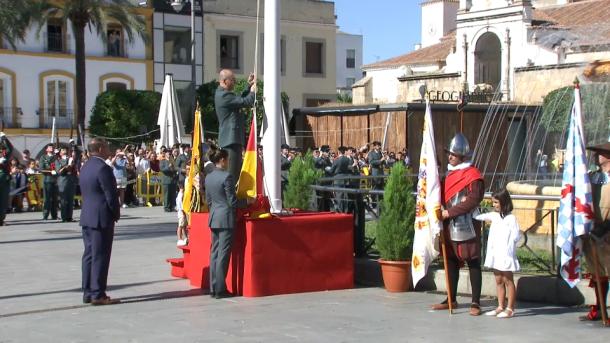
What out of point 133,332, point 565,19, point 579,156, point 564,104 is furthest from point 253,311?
point 565,19

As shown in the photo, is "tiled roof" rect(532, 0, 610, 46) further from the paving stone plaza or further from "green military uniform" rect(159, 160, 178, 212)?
the paving stone plaza

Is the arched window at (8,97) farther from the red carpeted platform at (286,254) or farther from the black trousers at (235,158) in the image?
the red carpeted platform at (286,254)

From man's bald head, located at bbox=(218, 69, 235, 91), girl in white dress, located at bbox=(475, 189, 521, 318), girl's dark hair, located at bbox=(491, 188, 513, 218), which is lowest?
girl in white dress, located at bbox=(475, 189, 521, 318)

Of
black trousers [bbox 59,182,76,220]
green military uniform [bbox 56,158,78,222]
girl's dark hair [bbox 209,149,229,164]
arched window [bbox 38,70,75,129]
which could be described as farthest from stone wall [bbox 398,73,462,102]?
girl's dark hair [bbox 209,149,229,164]

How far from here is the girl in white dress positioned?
9039 mm

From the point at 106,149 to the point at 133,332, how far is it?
2.56 metres

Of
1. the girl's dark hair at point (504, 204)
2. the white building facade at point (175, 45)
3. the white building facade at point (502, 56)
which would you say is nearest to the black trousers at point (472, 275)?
the girl's dark hair at point (504, 204)

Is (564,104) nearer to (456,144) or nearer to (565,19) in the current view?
(456,144)

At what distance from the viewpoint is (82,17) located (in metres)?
39.3

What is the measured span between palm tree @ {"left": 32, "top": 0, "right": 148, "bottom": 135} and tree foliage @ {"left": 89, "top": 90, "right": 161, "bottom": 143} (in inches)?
165

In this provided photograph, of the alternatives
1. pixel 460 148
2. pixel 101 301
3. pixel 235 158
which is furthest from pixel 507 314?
pixel 101 301

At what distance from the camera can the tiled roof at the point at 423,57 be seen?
187 feet

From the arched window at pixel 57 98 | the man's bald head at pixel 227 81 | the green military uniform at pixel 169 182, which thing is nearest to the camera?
the man's bald head at pixel 227 81

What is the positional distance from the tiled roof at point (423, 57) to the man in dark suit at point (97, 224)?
4738cm
